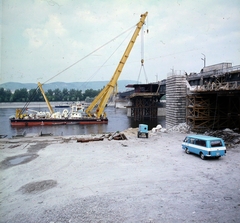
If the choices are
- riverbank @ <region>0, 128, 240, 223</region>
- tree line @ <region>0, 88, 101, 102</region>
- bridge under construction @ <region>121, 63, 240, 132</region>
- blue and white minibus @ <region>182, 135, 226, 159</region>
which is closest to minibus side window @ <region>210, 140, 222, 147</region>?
blue and white minibus @ <region>182, 135, 226, 159</region>

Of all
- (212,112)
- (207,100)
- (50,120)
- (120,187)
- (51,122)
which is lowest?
(51,122)

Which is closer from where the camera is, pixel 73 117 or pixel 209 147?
pixel 209 147

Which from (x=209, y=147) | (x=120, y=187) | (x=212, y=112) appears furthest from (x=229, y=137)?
(x=120, y=187)

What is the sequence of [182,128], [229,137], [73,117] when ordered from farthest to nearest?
[73,117], [182,128], [229,137]

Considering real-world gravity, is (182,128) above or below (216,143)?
below

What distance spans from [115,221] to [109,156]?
850 centimetres

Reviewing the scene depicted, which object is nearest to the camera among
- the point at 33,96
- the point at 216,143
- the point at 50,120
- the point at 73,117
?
the point at 216,143

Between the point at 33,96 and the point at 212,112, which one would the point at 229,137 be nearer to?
the point at 212,112

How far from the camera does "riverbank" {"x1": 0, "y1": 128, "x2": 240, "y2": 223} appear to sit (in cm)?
765

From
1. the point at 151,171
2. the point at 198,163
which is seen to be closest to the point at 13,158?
the point at 151,171

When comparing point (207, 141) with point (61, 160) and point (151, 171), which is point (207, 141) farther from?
point (61, 160)

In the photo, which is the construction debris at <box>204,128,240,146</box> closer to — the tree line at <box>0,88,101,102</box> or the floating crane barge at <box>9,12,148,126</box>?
the floating crane barge at <box>9,12,148,126</box>

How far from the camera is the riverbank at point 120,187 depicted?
7.65 m

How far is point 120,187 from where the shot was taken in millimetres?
9914
